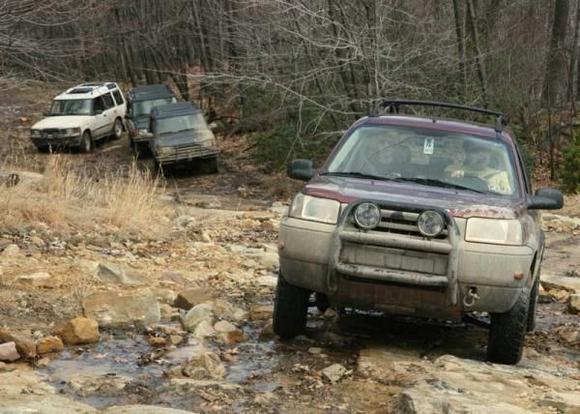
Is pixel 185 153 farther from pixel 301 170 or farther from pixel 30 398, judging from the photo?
pixel 30 398

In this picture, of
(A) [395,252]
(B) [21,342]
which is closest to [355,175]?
(A) [395,252]

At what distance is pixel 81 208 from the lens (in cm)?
1287

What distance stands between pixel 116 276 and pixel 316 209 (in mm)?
3270

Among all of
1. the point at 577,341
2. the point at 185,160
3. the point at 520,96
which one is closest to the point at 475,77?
the point at 520,96

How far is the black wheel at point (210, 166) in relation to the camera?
82.6 feet

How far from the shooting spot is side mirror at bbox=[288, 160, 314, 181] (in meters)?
6.92

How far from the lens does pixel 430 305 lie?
5766 mm

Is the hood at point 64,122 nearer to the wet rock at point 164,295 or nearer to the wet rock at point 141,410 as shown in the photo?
the wet rock at point 164,295

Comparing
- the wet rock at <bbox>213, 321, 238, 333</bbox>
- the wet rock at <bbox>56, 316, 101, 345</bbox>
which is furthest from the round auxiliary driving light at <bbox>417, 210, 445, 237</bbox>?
the wet rock at <bbox>56, 316, 101, 345</bbox>

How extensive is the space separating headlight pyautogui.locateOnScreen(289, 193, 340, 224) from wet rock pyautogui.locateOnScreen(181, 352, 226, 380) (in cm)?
113

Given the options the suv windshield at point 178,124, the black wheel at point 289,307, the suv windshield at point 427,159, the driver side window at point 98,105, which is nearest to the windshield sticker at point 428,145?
the suv windshield at point 427,159

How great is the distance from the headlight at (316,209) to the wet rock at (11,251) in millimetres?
Result: 4523

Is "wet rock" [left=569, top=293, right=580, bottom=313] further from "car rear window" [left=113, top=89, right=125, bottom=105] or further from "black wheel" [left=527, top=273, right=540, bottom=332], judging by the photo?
"car rear window" [left=113, top=89, right=125, bottom=105]

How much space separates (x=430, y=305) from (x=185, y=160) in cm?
1927
